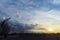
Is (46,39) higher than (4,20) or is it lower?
lower

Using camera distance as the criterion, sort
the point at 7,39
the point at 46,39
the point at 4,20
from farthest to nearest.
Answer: the point at 4,20 < the point at 46,39 < the point at 7,39

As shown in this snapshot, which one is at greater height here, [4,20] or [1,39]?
[4,20]

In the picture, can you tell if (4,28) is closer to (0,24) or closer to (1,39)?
(0,24)

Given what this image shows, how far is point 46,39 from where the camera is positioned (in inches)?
1853

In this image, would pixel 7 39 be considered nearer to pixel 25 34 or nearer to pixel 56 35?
pixel 25 34

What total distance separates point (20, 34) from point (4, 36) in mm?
8616

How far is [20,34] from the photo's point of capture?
5375cm

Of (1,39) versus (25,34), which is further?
(25,34)

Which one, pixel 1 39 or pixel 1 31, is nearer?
pixel 1 39

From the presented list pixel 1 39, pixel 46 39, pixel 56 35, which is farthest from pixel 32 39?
pixel 56 35

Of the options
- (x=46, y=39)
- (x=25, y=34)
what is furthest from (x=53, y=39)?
(x=25, y=34)

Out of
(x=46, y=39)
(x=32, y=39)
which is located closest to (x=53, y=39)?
(x=46, y=39)

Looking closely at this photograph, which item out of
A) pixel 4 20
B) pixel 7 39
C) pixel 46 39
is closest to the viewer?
pixel 7 39

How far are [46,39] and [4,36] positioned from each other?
331 inches
